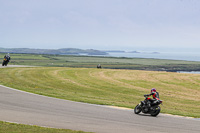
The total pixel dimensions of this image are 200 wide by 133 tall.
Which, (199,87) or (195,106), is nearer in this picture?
(195,106)

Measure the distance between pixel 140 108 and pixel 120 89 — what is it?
13.9 meters

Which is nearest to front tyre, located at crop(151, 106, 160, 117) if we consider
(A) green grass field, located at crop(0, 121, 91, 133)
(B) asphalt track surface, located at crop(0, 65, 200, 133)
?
(B) asphalt track surface, located at crop(0, 65, 200, 133)

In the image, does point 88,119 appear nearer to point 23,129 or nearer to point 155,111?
point 23,129

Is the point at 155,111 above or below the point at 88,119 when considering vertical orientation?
above

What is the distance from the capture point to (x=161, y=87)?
33000mm

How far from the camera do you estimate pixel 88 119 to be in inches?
542

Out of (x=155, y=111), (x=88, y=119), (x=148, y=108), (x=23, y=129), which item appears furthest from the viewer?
(x=148, y=108)

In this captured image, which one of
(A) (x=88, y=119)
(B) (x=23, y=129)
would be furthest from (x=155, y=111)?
(B) (x=23, y=129)

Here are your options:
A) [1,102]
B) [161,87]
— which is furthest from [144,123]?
[161,87]

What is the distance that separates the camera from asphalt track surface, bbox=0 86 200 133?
12.3 metres

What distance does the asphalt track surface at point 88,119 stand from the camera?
12.3m

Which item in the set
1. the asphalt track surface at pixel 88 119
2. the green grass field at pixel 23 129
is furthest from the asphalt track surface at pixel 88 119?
the green grass field at pixel 23 129

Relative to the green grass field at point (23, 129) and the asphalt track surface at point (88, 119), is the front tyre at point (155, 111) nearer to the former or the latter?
the asphalt track surface at point (88, 119)

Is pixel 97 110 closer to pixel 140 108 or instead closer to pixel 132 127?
pixel 140 108
